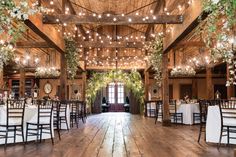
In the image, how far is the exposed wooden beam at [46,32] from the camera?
7429 millimetres

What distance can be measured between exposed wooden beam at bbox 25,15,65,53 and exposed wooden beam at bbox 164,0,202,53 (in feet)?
11.6

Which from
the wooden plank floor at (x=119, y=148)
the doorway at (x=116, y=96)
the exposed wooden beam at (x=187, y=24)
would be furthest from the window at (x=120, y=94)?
the wooden plank floor at (x=119, y=148)

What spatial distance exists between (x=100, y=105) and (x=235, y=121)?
57.3 ft

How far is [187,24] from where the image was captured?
7.70 meters

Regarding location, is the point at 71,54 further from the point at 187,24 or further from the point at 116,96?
the point at 116,96

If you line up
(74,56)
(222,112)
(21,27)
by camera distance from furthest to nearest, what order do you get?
(74,56) → (222,112) → (21,27)

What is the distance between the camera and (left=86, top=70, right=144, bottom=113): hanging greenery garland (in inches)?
805

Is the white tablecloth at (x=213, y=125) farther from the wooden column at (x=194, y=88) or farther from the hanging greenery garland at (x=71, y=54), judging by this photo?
the wooden column at (x=194, y=88)

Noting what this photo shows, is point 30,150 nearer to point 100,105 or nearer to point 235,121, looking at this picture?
point 235,121

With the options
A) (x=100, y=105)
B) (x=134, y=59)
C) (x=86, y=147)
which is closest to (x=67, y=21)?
(x=86, y=147)

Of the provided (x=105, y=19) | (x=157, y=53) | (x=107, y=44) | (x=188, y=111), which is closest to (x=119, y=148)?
(x=105, y=19)

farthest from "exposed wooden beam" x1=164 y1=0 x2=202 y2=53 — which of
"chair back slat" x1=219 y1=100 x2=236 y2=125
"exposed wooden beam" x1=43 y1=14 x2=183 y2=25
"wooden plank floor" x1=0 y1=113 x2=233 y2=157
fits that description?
"wooden plank floor" x1=0 y1=113 x2=233 y2=157

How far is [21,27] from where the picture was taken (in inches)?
147

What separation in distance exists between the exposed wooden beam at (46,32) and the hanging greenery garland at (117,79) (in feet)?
30.0
